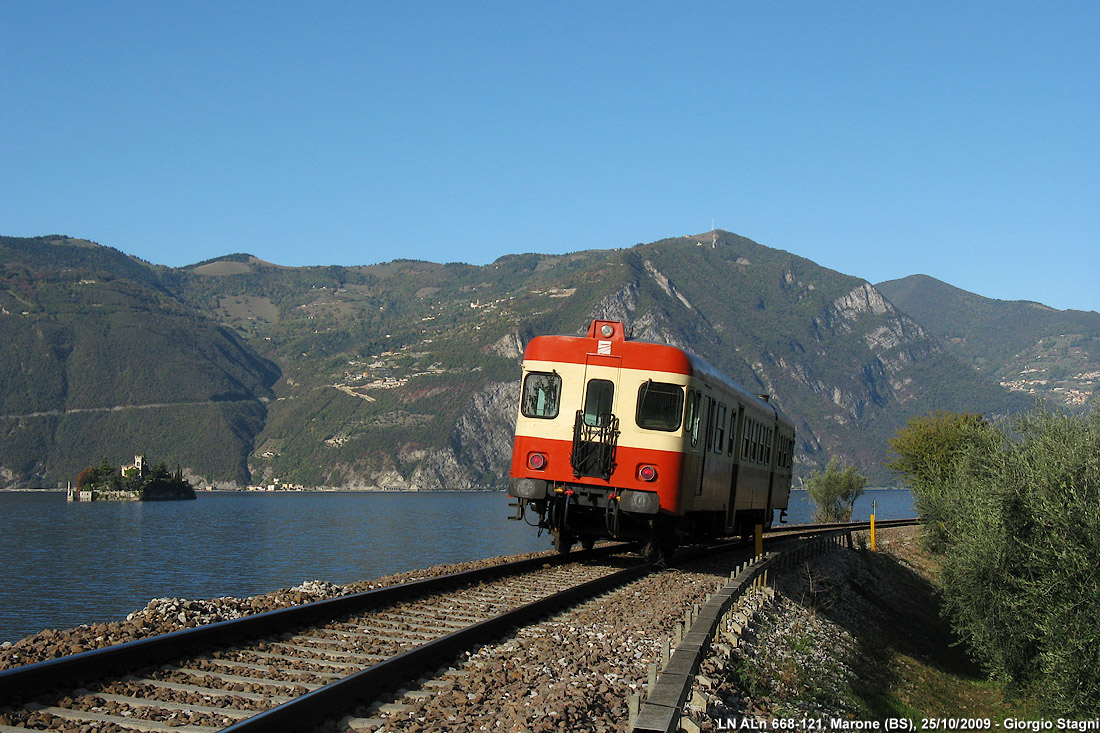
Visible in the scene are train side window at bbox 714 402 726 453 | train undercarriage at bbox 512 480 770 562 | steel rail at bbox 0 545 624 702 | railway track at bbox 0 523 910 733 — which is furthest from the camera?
train side window at bbox 714 402 726 453

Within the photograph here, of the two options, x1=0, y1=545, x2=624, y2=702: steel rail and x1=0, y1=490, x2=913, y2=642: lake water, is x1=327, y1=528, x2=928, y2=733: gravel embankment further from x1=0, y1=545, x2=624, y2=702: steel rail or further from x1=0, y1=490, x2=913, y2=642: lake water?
x1=0, y1=490, x2=913, y2=642: lake water

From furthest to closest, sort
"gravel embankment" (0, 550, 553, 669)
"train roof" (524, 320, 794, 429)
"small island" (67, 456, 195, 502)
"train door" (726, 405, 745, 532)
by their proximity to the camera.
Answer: "small island" (67, 456, 195, 502), "train door" (726, 405, 745, 532), "train roof" (524, 320, 794, 429), "gravel embankment" (0, 550, 553, 669)

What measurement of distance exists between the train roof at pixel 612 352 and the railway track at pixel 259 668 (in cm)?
553

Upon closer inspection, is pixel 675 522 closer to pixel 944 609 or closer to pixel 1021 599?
pixel 1021 599

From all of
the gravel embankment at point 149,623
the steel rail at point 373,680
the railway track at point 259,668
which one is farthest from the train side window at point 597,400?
the steel rail at point 373,680

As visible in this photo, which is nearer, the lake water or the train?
the train

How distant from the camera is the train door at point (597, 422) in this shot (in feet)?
53.4

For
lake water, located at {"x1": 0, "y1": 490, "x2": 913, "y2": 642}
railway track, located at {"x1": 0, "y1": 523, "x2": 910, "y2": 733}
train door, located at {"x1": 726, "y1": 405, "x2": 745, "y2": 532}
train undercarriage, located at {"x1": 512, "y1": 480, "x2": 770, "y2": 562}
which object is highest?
train door, located at {"x1": 726, "y1": 405, "x2": 745, "y2": 532}

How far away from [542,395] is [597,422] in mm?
1081

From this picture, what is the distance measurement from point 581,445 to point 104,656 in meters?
10.1

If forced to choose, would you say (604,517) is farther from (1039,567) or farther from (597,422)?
Result: (1039,567)

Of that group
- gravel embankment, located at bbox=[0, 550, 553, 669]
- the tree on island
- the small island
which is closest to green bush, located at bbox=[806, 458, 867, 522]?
gravel embankment, located at bbox=[0, 550, 553, 669]

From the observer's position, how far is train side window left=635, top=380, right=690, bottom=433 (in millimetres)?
16234

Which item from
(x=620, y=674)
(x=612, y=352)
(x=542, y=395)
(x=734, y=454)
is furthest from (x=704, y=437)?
(x=620, y=674)
